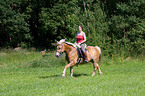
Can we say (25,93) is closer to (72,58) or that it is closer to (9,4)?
(72,58)

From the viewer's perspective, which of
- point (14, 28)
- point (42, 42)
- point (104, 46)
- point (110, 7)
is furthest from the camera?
point (42, 42)

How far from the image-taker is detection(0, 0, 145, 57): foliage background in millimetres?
23281

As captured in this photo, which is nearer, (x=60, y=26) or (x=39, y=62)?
(x=39, y=62)

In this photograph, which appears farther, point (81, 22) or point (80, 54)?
point (81, 22)

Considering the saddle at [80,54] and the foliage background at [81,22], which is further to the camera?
the foliage background at [81,22]

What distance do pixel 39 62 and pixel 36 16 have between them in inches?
857

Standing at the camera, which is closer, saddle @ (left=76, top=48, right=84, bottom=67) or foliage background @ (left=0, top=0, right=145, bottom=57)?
saddle @ (left=76, top=48, right=84, bottom=67)

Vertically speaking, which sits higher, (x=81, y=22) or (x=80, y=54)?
(x=81, y=22)

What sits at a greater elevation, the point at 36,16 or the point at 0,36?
the point at 36,16

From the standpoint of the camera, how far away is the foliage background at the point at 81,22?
76.4ft

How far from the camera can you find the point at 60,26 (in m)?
36.5

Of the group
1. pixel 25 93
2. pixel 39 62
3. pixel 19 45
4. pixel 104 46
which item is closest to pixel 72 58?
pixel 25 93

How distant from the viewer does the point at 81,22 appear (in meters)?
24.5

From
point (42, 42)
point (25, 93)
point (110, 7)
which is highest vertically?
point (110, 7)
